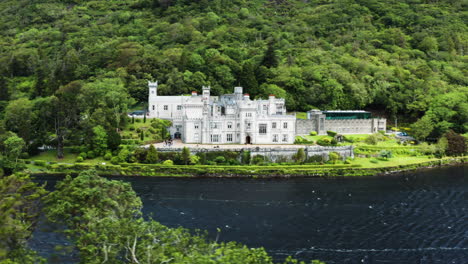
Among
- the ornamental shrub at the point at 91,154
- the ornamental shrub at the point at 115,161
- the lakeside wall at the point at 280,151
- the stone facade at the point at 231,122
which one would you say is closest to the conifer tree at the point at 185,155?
the lakeside wall at the point at 280,151

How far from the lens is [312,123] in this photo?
7675 cm

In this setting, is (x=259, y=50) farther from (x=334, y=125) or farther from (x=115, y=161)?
(x=115, y=161)

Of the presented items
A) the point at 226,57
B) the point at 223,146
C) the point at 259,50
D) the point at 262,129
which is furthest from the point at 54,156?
the point at 259,50

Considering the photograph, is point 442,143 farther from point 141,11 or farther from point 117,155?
point 141,11

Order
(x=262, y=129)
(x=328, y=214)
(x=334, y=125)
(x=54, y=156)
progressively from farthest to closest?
(x=334, y=125) < (x=262, y=129) < (x=54, y=156) < (x=328, y=214)

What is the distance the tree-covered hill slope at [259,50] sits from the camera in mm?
89312

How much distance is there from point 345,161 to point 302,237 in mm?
27587

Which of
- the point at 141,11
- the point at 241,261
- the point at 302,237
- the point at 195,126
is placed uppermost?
the point at 141,11

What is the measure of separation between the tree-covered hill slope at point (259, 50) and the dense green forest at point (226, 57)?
0.99ft

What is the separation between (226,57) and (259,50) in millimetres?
11938

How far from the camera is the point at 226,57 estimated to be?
3816 inches

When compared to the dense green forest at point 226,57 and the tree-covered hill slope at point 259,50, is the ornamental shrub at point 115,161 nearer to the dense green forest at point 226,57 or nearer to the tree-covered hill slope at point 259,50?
the dense green forest at point 226,57

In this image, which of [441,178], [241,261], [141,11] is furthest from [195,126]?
[141,11]

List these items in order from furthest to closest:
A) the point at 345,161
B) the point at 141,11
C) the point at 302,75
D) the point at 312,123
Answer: the point at 141,11 → the point at 302,75 → the point at 312,123 → the point at 345,161
